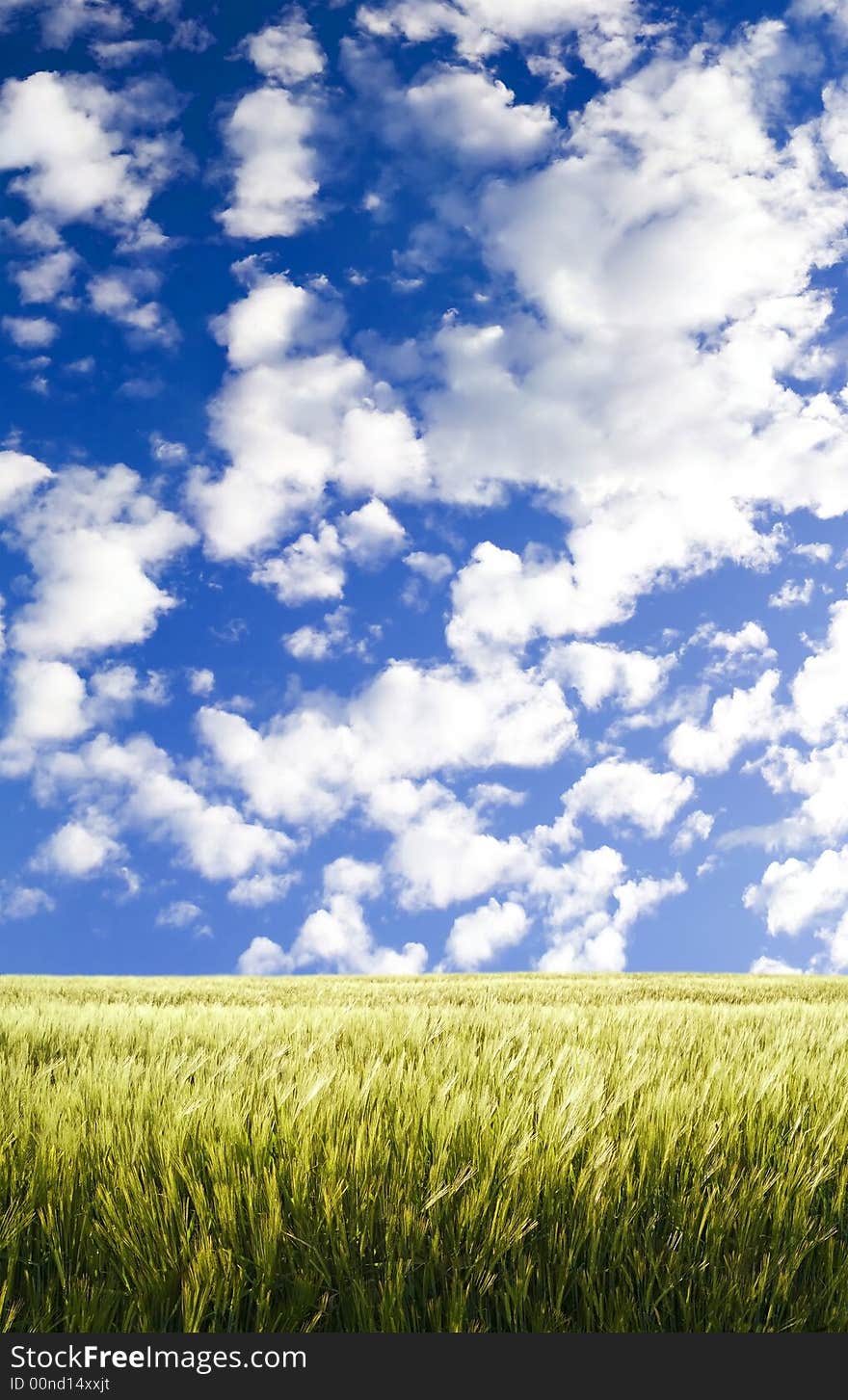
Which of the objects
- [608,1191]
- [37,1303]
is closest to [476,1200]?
[608,1191]

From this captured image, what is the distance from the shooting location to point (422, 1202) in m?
1.65

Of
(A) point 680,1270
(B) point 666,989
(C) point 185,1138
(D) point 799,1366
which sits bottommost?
(D) point 799,1366

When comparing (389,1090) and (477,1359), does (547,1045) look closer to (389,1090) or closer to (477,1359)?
(389,1090)

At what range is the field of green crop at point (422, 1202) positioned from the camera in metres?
1.47

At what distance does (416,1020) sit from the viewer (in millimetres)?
4453

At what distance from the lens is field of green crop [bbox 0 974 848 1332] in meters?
1.47

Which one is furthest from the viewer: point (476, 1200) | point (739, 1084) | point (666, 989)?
point (666, 989)

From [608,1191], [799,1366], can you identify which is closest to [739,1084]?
[608,1191]

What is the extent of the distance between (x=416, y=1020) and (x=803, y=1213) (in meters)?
2.96

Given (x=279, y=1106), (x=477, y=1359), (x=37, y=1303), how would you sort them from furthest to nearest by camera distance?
(x=279, y=1106)
(x=37, y=1303)
(x=477, y=1359)

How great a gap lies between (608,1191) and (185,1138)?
3.45 feet

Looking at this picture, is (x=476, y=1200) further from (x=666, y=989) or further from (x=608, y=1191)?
(x=666, y=989)

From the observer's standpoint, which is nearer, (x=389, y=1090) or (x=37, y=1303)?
(x=37, y=1303)

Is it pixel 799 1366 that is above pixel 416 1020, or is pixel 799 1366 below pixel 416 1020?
below
